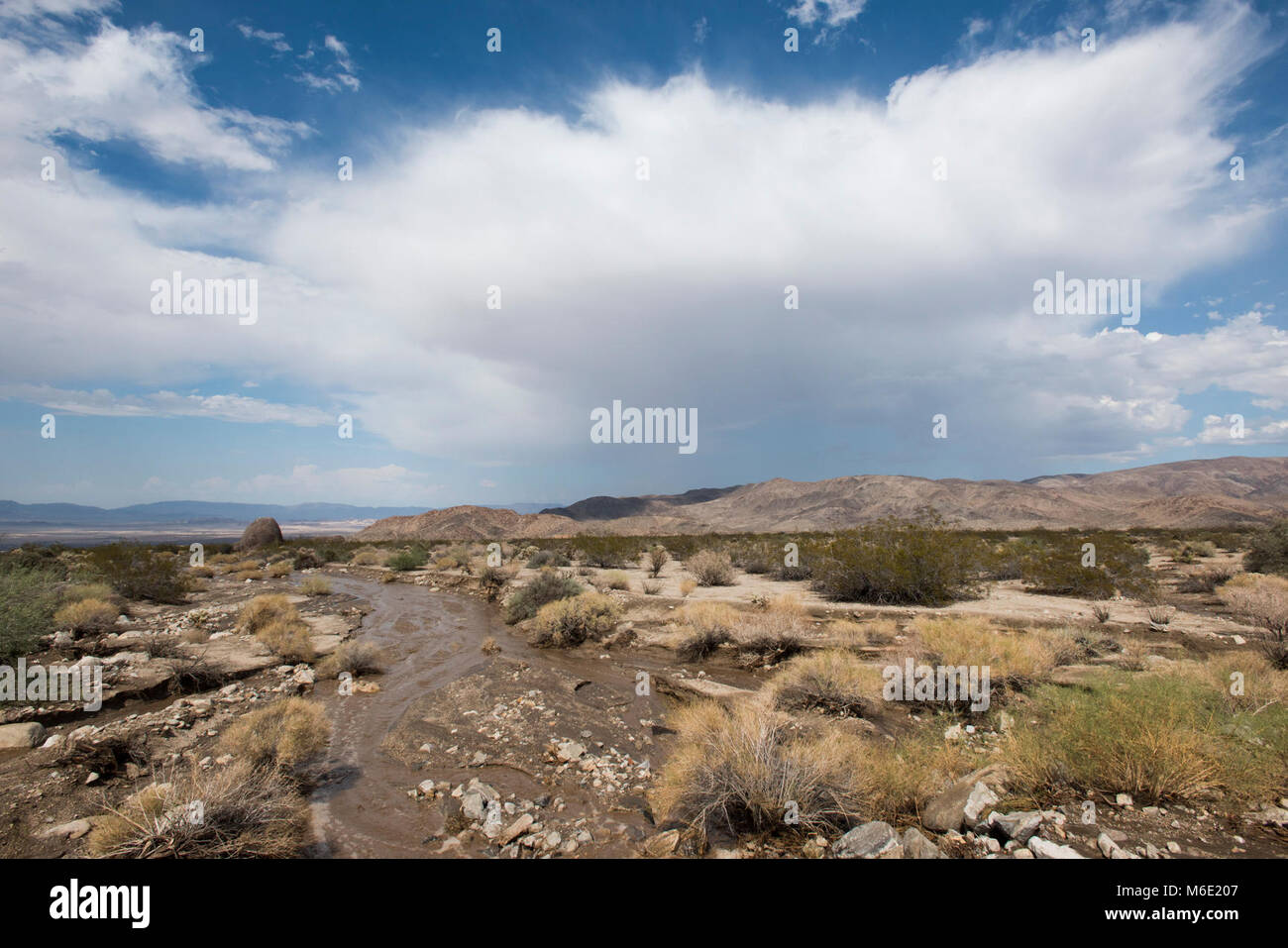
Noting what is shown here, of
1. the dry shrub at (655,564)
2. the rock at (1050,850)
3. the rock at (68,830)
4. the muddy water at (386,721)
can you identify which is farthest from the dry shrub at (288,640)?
the dry shrub at (655,564)

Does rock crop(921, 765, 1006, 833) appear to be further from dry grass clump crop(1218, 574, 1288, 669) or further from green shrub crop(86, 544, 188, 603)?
green shrub crop(86, 544, 188, 603)

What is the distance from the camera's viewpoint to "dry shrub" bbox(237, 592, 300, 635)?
1420 cm

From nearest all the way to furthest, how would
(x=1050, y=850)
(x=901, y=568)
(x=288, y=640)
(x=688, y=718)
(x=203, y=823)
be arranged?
(x=1050, y=850)
(x=203, y=823)
(x=688, y=718)
(x=288, y=640)
(x=901, y=568)

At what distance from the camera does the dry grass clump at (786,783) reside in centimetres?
463

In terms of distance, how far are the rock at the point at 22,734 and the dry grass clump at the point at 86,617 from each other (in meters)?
6.93

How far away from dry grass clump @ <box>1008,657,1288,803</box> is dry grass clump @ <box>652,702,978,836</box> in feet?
3.08

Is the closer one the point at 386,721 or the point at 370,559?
the point at 386,721

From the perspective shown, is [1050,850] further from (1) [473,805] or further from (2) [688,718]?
(1) [473,805]

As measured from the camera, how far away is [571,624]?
1398 cm

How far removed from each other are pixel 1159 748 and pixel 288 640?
15.4 meters

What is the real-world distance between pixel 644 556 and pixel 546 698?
65.0ft

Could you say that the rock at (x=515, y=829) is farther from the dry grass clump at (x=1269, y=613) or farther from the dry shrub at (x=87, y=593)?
the dry shrub at (x=87, y=593)

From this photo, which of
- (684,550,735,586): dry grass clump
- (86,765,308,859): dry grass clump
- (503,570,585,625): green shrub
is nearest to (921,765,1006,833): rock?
(86,765,308,859): dry grass clump

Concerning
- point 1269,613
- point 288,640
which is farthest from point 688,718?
point 1269,613
